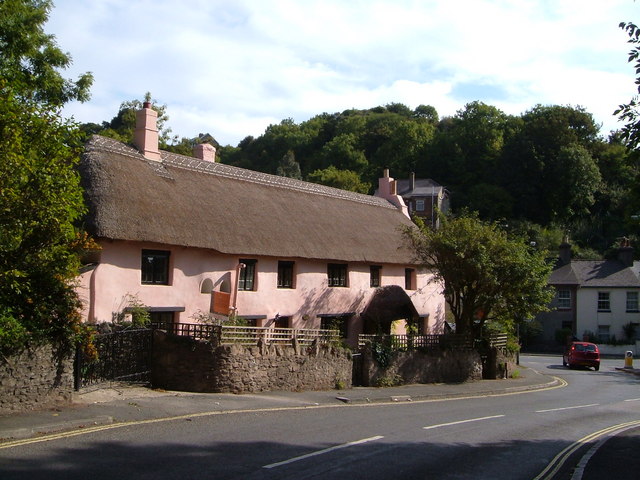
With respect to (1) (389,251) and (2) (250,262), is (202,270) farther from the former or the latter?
(1) (389,251)

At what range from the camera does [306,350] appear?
21062 millimetres

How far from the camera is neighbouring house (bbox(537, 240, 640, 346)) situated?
5566cm

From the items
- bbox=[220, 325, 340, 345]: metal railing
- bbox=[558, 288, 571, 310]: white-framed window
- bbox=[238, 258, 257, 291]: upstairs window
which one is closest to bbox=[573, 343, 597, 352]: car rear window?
bbox=[558, 288, 571, 310]: white-framed window

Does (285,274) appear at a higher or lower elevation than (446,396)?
higher

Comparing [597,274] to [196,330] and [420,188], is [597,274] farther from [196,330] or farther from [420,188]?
[196,330]

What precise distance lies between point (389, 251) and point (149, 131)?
42.5 ft

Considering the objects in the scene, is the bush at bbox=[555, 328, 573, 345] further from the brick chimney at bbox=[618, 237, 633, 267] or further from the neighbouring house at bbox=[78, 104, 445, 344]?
the neighbouring house at bbox=[78, 104, 445, 344]

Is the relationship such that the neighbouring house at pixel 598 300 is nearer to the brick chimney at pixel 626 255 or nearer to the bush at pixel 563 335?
the brick chimney at pixel 626 255

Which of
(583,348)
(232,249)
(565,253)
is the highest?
(565,253)

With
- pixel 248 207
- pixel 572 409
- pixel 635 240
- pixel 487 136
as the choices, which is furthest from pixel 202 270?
pixel 487 136

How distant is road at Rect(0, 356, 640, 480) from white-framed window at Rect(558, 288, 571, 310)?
1592 inches

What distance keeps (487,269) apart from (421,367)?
476 centimetres

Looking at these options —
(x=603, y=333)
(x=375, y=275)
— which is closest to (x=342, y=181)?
(x=603, y=333)

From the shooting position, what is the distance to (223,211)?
996 inches
